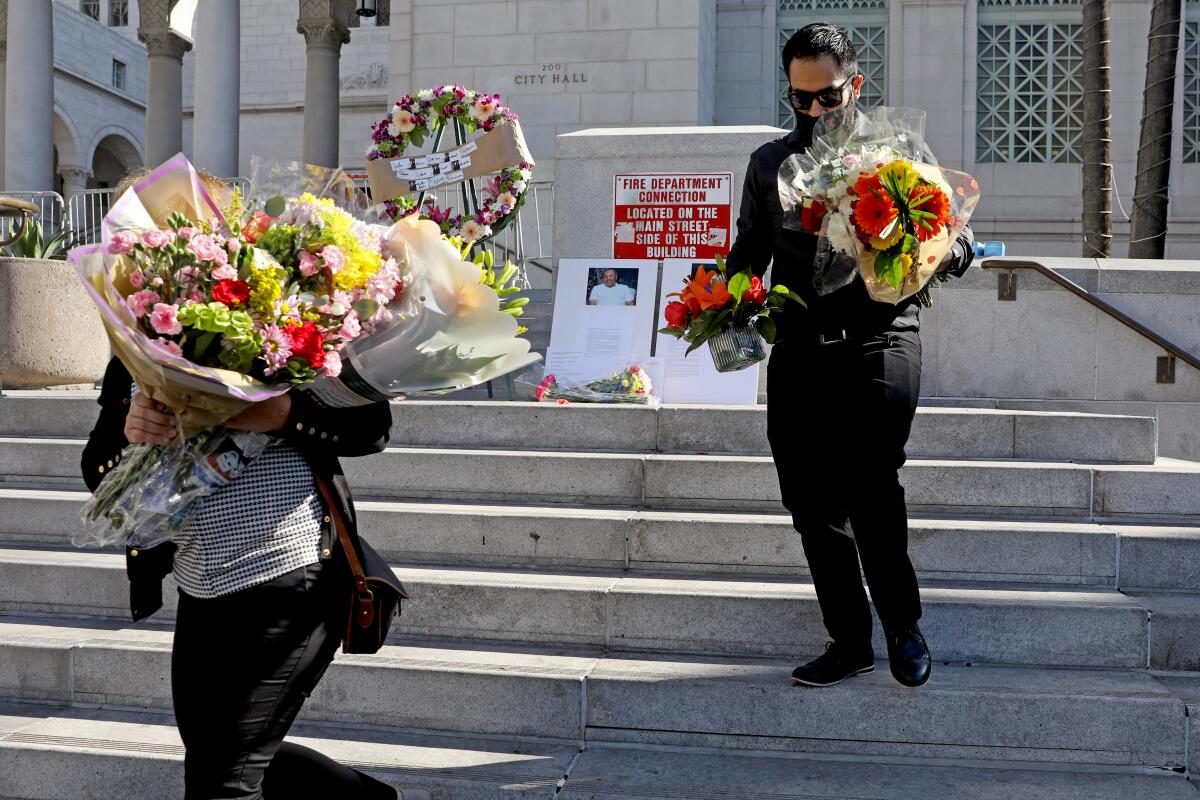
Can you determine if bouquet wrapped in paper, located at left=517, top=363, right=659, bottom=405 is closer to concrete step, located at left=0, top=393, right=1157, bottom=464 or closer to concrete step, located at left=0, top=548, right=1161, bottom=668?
concrete step, located at left=0, top=393, right=1157, bottom=464

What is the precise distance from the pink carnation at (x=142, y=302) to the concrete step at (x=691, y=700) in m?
2.28

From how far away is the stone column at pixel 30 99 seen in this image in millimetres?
19922

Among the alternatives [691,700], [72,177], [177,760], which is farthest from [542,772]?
[72,177]

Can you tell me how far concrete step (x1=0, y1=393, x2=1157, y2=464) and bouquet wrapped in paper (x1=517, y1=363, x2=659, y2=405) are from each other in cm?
52

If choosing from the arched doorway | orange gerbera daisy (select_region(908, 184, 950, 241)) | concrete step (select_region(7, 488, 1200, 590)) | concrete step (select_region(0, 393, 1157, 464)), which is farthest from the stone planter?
the arched doorway

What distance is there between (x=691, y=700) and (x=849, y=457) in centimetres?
111

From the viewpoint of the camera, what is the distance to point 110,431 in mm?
2695

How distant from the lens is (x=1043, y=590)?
4.68 meters

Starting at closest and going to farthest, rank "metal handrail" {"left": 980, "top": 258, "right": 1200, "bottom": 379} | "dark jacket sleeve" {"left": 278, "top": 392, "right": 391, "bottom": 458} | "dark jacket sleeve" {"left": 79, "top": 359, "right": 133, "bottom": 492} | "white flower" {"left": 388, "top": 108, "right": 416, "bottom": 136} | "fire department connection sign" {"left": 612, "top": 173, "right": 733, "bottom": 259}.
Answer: "dark jacket sleeve" {"left": 278, "top": 392, "right": 391, "bottom": 458} → "dark jacket sleeve" {"left": 79, "top": 359, "right": 133, "bottom": 492} → "metal handrail" {"left": 980, "top": 258, "right": 1200, "bottom": 379} → "fire department connection sign" {"left": 612, "top": 173, "right": 733, "bottom": 259} → "white flower" {"left": 388, "top": 108, "right": 416, "bottom": 136}

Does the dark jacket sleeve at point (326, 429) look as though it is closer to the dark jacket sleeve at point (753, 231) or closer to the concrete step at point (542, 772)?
the concrete step at point (542, 772)

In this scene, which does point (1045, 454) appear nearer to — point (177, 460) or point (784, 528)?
point (784, 528)

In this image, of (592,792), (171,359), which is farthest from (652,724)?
(171,359)

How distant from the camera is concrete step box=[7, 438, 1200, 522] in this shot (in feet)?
17.2

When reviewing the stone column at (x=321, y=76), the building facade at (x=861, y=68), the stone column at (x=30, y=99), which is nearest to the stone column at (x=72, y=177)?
the building facade at (x=861, y=68)
